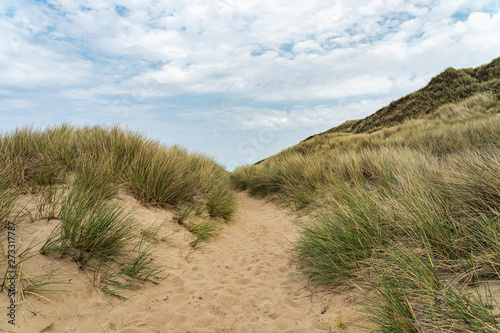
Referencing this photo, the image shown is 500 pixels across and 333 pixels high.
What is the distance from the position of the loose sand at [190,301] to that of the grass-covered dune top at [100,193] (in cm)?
17

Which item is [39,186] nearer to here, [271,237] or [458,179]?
[271,237]

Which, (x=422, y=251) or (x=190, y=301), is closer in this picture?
(x=422, y=251)

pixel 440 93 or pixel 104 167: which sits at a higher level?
pixel 440 93

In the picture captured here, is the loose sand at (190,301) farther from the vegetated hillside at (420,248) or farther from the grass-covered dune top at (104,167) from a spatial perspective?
the grass-covered dune top at (104,167)

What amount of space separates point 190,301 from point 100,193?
1946mm

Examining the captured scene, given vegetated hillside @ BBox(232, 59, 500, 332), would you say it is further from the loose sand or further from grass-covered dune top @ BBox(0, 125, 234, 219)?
grass-covered dune top @ BBox(0, 125, 234, 219)

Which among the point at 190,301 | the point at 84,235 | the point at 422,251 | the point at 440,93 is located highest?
the point at 440,93

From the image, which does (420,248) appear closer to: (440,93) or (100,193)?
(100,193)

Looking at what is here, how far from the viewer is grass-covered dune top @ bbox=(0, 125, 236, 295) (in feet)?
8.89

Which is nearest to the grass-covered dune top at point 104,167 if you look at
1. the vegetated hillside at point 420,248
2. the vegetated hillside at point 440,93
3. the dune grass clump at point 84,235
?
the dune grass clump at point 84,235

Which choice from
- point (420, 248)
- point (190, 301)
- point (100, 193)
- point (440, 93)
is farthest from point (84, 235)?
point (440, 93)

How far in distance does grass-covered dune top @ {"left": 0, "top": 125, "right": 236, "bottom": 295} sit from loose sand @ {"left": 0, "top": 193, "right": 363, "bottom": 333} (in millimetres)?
170

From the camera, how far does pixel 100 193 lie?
357cm

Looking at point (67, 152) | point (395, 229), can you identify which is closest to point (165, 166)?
point (67, 152)
